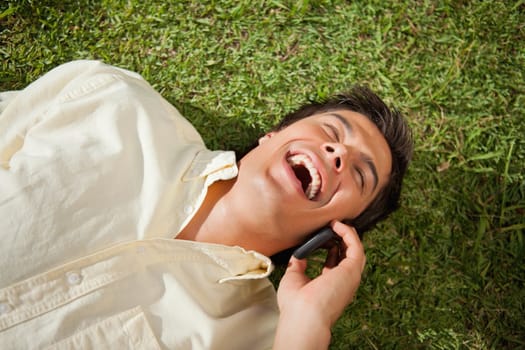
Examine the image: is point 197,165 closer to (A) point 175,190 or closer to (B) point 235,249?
(A) point 175,190

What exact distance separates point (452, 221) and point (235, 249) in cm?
152

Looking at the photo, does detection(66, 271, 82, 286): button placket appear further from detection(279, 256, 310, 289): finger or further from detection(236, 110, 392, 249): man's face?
detection(279, 256, 310, 289): finger

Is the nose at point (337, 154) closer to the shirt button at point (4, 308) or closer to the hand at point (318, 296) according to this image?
the hand at point (318, 296)

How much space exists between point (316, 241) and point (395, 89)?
129cm

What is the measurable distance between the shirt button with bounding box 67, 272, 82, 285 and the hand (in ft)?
2.72

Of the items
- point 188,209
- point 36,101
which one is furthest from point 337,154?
point 36,101

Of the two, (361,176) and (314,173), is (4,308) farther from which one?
(361,176)

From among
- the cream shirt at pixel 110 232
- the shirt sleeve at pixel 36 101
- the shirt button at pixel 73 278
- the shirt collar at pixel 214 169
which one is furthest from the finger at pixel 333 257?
the shirt sleeve at pixel 36 101

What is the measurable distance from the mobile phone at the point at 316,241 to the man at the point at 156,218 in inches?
1.7

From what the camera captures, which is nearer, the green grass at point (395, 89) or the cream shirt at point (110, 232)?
the cream shirt at point (110, 232)

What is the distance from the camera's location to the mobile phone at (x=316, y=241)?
224 centimetres

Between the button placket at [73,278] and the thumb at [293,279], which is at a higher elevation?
the button placket at [73,278]

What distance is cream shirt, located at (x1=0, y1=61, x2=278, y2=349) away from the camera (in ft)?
5.98

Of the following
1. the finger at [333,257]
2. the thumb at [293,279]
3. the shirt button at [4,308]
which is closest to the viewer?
the shirt button at [4,308]
